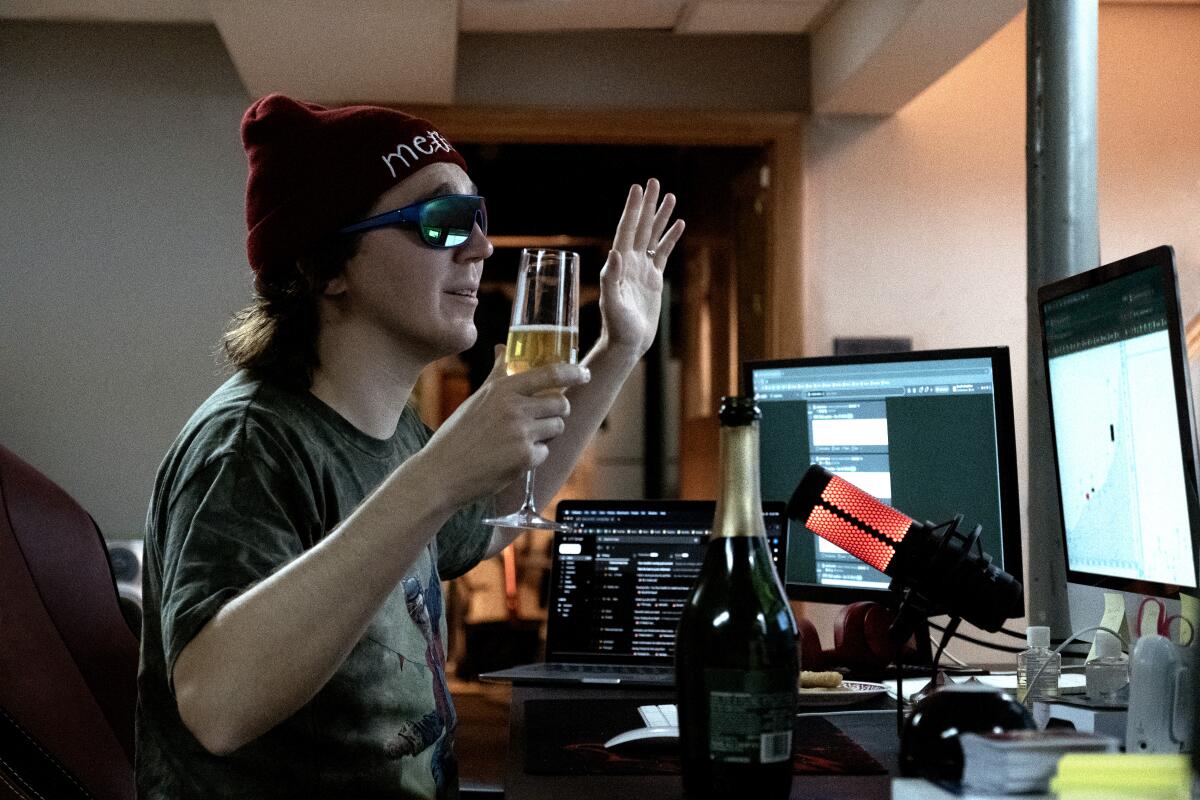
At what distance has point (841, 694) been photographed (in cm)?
157

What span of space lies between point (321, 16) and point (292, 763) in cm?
260

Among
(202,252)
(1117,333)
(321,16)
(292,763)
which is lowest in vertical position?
(292,763)

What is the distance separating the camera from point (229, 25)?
3.49 metres

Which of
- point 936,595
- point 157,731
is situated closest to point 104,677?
point 157,731

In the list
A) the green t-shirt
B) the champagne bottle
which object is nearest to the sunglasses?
the green t-shirt

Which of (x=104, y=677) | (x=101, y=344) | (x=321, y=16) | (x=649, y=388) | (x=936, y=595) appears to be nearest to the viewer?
(x=936, y=595)

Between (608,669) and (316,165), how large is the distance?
812 millimetres

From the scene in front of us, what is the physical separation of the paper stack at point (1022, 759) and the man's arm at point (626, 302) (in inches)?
35.5

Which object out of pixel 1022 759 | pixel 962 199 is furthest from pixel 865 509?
pixel 962 199

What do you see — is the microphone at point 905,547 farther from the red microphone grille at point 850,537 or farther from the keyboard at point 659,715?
the keyboard at point 659,715

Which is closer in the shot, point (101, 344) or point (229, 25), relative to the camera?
point (229, 25)


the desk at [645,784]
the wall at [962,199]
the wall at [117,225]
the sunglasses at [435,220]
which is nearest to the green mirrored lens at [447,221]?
the sunglasses at [435,220]

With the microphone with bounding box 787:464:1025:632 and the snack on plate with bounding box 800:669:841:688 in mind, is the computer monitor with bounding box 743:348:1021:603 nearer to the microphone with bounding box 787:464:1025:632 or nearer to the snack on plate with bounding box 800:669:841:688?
the snack on plate with bounding box 800:669:841:688

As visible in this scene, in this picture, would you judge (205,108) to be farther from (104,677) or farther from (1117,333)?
(1117,333)
